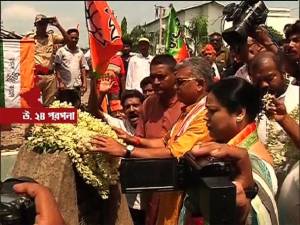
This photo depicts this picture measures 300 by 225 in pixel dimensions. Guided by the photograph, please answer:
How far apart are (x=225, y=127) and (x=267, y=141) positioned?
1399mm

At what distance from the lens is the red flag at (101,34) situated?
5.01 m

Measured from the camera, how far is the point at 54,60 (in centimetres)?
900

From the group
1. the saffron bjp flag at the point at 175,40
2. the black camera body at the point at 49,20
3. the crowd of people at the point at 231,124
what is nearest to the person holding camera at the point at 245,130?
the crowd of people at the point at 231,124

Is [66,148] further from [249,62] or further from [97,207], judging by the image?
[249,62]

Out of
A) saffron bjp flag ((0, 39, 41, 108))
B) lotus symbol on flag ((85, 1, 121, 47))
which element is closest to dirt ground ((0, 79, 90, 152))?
saffron bjp flag ((0, 39, 41, 108))

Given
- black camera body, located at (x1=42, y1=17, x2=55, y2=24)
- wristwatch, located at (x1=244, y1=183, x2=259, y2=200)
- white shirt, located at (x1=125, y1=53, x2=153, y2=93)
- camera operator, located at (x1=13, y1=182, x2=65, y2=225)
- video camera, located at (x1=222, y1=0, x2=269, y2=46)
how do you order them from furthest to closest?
white shirt, located at (x1=125, y1=53, x2=153, y2=93), black camera body, located at (x1=42, y1=17, x2=55, y2=24), video camera, located at (x1=222, y1=0, x2=269, y2=46), camera operator, located at (x1=13, y1=182, x2=65, y2=225), wristwatch, located at (x1=244, y1=183, x2=259, y2=200)

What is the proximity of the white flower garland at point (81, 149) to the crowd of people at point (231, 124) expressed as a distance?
0.12 metres

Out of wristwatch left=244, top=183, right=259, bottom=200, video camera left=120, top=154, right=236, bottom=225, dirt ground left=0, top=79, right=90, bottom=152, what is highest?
video camera left=120, top=154, right=236, bottom=225

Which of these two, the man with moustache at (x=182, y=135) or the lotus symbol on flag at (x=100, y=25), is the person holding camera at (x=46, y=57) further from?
the man with moustache at (x=182, y=135)

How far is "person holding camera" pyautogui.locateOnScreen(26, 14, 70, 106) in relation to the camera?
8.45 metres

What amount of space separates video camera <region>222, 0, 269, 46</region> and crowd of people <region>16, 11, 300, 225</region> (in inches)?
2.8

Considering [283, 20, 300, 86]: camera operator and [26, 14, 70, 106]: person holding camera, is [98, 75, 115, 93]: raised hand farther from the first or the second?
[26, 14, 70, 106]: person holding camera

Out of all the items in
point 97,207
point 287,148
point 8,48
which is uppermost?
point 8,48

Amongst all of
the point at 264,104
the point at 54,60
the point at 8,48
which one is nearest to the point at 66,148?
the point at 264,104
